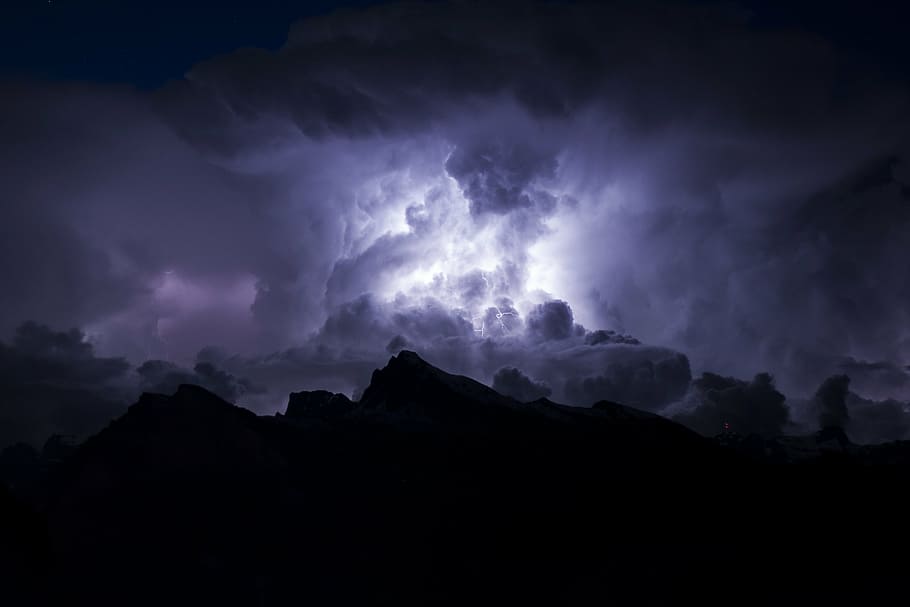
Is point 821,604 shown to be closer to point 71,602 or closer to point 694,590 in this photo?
point 694,590

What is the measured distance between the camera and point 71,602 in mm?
199000

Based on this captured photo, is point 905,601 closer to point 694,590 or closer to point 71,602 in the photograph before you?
point 694,590

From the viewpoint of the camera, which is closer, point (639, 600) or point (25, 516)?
point (25, 516)

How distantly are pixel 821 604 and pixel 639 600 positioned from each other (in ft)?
160

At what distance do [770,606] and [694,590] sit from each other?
770 inches

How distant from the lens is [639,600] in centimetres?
19900

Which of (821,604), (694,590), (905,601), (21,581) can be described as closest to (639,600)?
(694,590)

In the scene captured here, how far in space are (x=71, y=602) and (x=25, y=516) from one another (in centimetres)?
5866

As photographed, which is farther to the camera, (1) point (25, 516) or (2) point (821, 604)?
(2) point (821, 604)

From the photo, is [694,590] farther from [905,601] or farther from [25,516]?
[25,516]

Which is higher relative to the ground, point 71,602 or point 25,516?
point 25,516

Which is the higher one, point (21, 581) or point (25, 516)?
point (25, 516)

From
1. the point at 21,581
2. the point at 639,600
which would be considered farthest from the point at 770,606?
the point at 21,581

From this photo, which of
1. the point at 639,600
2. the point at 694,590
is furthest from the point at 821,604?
the point at 639,600
